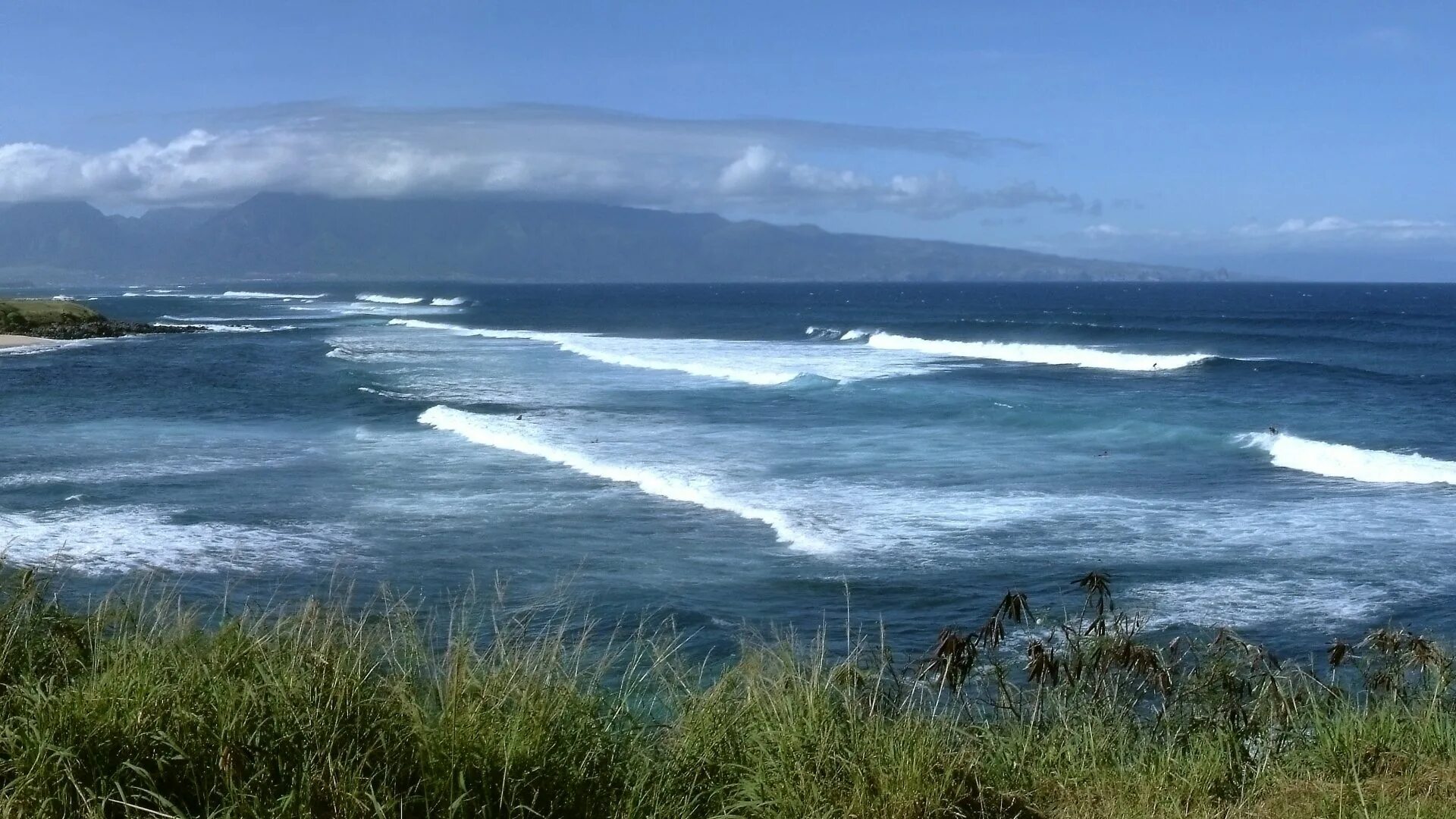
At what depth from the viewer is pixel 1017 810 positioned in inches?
193

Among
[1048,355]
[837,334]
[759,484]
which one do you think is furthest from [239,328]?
[759,484]

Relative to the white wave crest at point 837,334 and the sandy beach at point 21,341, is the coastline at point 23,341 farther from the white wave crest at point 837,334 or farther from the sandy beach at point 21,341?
the white wave crest at point 837,334

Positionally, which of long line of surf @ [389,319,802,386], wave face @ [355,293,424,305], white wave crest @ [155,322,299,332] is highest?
wave face @ [355,293,424,305]

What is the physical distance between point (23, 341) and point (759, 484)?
45.7 meters

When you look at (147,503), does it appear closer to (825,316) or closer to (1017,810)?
(1017,810)

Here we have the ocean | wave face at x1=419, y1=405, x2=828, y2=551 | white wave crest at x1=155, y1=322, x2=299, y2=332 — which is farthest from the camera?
white wave crest at x1=155, y1=322, x2=299, y2=332

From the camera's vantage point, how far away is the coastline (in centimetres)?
5251

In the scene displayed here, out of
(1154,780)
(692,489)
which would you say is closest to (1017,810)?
(1154,780)

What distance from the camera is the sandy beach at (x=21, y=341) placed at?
52.6m

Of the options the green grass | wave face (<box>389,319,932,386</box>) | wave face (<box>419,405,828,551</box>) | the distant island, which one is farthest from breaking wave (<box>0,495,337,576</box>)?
the green grass

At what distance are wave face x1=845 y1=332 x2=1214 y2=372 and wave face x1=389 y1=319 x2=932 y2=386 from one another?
351 cm

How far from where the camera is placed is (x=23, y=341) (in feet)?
179

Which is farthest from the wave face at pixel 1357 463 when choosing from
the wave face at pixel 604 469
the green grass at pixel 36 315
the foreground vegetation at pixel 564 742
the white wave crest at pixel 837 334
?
the green grass at pixel 36 315

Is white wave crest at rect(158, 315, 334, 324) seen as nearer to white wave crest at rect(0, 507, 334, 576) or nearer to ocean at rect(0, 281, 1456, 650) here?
ocean at rect(0, 281, 1456, 650)
